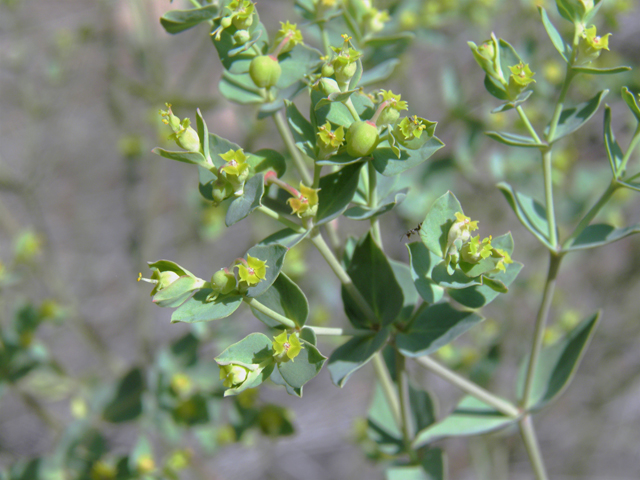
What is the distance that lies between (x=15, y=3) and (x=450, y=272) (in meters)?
3.17

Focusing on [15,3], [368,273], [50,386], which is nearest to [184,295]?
[368,273]

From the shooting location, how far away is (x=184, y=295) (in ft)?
3.12

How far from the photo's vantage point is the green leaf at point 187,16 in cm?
105

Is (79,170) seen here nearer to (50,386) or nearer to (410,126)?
(50,386)

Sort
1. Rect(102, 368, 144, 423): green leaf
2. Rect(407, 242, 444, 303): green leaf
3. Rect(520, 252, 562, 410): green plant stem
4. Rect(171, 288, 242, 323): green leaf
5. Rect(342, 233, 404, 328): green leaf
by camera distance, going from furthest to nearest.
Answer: Rect(102, 368, 144, 423): green leaf
Rect(520, 252, 562, 410): green plant stem
Rect(342, 233, 404, 328): green leaf
Rect(407, 242, 444, 303): green leaf
Rect(171, 288, 242, 323): green leaf

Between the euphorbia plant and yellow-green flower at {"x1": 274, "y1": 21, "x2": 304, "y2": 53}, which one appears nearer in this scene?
the euphorbia plant

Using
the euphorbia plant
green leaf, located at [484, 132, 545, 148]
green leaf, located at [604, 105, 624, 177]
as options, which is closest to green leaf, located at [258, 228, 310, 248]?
the euphorbia plant

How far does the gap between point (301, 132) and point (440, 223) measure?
316 mm

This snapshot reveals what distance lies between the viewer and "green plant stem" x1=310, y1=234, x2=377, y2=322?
100 centimetres

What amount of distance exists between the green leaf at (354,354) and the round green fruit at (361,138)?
387mm

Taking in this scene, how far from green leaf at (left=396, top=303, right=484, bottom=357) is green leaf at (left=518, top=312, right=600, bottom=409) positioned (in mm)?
422

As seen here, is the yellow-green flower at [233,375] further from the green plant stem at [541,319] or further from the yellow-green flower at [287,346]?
the green plant stem at [541,319]

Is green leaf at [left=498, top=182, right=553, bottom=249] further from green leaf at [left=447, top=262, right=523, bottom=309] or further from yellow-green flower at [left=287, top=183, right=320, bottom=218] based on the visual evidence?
yellow-green flower at [left=287, top=183, right=320, bottom=218]

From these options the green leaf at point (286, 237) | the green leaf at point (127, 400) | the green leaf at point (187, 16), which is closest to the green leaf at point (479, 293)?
the green leaf at point (286, 237)
